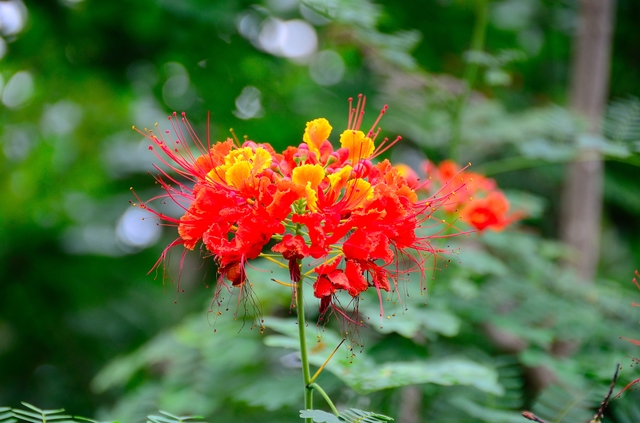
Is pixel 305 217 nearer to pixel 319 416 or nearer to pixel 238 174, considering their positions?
pixel 238 174

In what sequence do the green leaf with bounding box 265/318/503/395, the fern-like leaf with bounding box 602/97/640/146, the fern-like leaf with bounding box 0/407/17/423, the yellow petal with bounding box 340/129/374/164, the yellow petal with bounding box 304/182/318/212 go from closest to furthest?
the fern-like leaf with bounding box 0/407/17/423, the yellow petal with bounding box 304/182/318/212, the yellow petal with bounding box 340/129/374/164, the green leaf with bounding box 265/318/503/395, the fern-like leaf with bounding box 602/97/640/146

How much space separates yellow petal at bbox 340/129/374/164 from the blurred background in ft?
2.88

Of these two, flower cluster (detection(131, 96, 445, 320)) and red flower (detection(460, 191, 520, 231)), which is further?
red flower (detection(460, 191, 520, 231))

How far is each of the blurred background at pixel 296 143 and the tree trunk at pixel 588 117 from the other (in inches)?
0.6

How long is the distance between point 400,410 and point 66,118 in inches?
230

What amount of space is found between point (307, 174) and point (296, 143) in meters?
3.57

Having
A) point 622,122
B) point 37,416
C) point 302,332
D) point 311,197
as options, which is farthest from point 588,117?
point 37,416

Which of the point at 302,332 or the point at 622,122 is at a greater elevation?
the point at 622,122

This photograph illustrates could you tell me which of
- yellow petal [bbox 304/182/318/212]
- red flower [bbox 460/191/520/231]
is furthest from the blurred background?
yellow petal [bbox 304/182/318/212]

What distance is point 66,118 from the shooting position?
7.09m

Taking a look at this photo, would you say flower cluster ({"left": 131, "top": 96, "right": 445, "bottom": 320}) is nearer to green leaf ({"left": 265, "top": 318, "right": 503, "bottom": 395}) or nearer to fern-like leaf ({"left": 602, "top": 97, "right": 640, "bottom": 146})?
green leaf ({"left": 265, "top": 318, "right": 503, "bottom": 395})

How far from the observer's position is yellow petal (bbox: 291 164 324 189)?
162 centimetres

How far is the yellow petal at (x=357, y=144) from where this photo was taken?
184cm

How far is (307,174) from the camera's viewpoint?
1.62m
